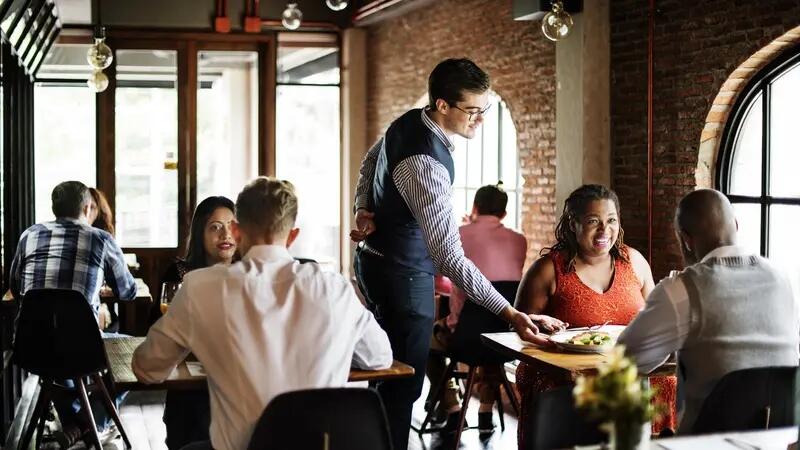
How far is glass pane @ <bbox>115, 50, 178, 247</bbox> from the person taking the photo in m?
10.5

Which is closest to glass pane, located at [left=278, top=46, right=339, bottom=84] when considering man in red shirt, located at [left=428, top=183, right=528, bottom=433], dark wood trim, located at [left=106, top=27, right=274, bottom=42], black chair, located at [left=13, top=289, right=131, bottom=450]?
dark wood trim, located at [left=106, top=27, right=274, bottom=42]

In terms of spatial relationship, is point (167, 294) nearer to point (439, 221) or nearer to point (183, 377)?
point (183, 377)

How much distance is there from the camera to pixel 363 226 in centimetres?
421

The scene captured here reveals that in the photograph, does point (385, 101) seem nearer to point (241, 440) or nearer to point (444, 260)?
point (444, 260)

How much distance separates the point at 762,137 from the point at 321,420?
3.96 meters

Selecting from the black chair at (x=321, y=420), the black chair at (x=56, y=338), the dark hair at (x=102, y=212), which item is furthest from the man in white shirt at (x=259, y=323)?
the dark hair at (x=102, y=212)

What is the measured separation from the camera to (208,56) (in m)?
10.8

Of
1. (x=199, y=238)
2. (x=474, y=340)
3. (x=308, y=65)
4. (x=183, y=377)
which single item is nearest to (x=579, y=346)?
(x=183, y=377)

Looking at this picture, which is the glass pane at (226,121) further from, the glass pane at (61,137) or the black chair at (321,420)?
the black chair at (321,420)

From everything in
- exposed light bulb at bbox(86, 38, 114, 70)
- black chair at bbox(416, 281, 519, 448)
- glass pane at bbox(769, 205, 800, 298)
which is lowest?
black chair at bbox(416, 281, 519, 448)

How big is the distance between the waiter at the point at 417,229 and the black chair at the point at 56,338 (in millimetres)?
1743

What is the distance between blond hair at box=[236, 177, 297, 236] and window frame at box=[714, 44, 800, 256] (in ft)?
11.7

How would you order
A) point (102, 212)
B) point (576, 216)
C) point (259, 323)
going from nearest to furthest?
point (259, 323) → point (576, 216) → point (102, 212)

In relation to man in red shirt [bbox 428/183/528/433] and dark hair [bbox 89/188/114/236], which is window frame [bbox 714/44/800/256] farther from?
dark hair [bbox 89/188/114/236]
